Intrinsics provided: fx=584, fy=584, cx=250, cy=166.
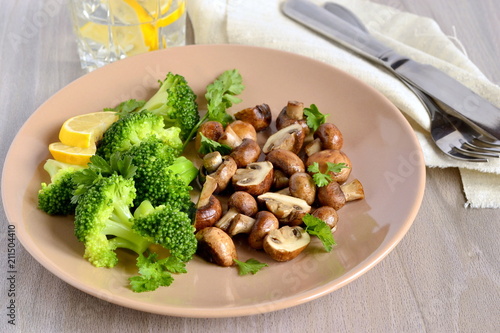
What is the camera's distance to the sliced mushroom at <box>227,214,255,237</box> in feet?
6.41

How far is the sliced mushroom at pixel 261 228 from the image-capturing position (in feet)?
6.30

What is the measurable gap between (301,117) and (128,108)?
0.74 metres

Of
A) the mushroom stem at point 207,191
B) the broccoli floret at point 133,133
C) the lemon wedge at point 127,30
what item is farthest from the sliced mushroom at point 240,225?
the lemon wedge at point 127,30

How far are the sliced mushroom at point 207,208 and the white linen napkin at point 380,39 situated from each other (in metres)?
1.00

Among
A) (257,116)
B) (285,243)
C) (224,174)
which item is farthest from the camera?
(257,116)

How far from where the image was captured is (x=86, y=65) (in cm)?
305

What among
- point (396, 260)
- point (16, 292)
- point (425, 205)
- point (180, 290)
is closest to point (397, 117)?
point (425, 205)

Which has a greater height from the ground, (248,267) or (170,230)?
(170,230)

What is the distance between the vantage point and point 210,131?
91.7 inches

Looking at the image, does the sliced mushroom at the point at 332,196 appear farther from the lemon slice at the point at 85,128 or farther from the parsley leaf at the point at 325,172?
the lemon slice at the point at 85,128

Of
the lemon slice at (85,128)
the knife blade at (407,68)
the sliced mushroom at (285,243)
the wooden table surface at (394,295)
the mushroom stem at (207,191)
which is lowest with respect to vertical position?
the wooden table surface at (394,295)

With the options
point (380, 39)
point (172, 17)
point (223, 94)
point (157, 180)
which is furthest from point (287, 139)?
point (380, 39)

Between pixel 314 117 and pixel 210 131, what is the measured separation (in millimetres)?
447

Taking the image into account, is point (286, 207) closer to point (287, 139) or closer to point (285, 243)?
point (285, 243)
